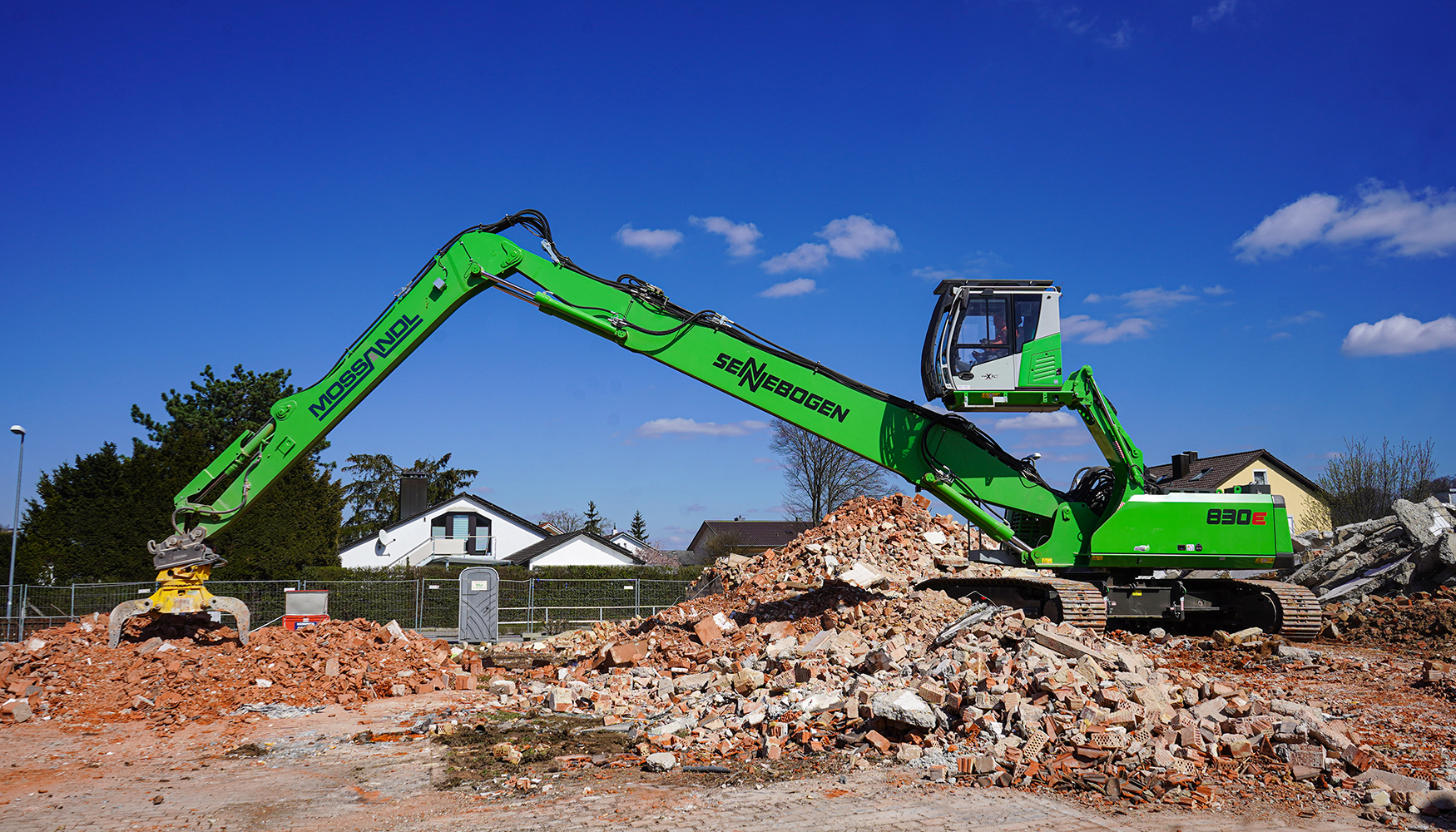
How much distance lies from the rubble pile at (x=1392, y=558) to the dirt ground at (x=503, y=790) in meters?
8.03

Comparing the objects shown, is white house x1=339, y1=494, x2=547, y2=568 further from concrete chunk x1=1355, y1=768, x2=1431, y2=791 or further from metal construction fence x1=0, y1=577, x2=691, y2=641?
concrete chunk x1=1355, y1=768, x2=1431, y2=791

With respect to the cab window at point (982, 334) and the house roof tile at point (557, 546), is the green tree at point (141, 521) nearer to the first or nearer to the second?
the house roof tile at point (557, 546)

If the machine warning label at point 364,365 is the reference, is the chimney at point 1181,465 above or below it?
below

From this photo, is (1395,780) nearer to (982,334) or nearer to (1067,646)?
(1067,646)

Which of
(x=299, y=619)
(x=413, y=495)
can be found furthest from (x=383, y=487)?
(x=299, y=619)

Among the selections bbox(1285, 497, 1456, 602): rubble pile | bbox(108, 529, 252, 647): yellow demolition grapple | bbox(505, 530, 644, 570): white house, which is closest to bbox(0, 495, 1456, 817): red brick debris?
bbox(108, 529, 252, 647): yellow demolition grapple

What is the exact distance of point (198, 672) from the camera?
1088cm

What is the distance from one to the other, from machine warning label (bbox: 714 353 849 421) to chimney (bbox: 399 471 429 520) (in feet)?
129

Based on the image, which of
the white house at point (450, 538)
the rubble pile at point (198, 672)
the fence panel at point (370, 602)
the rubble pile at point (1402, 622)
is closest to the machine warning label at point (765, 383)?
the rubble pile at point (198, 672)

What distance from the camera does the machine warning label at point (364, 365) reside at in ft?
36.9

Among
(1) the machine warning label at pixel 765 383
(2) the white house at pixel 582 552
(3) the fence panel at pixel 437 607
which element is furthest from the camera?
(2) the white house at pixel 582 552

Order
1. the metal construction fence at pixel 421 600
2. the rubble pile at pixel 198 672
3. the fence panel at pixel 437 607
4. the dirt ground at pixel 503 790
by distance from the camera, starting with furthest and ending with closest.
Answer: the fence panel at pixel 437 607
the metal construction fence at pixel 421 600
the rubble pile at pixel 198 672
the dirt ground at pixel 503 790

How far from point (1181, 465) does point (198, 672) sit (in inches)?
497

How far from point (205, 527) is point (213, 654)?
67.2 inches
